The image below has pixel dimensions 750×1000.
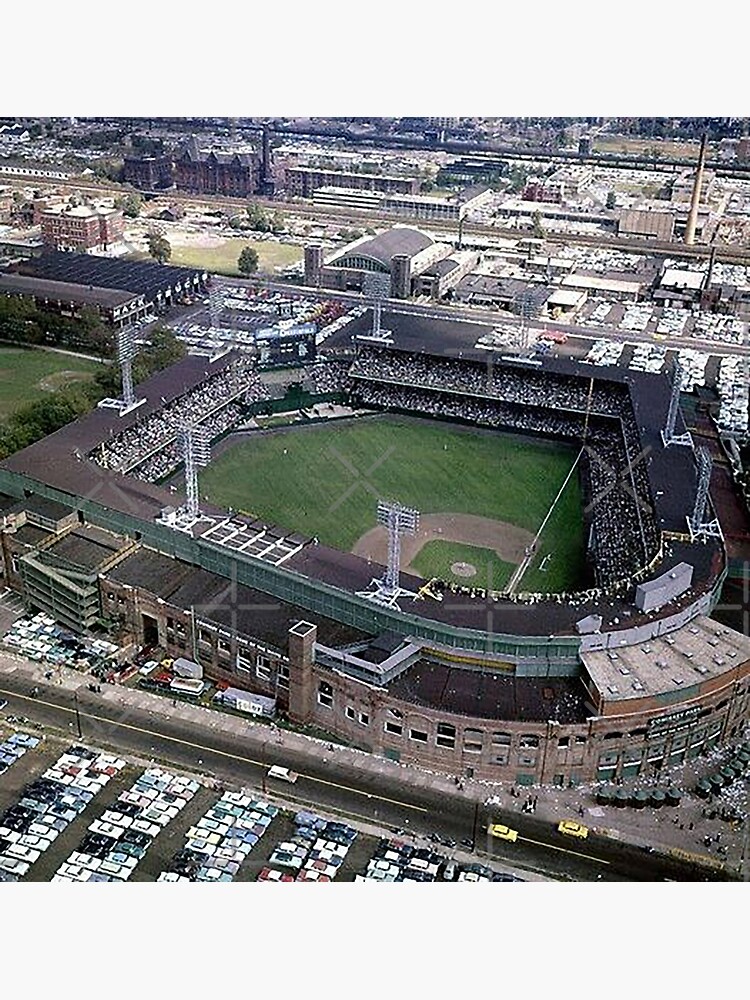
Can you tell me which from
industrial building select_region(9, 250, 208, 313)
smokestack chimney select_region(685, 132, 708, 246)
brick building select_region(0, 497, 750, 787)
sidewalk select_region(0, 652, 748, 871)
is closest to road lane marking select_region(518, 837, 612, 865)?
sidewalk select_region(0, 652, 748, 871)

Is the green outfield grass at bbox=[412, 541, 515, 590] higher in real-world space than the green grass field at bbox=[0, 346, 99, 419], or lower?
lower

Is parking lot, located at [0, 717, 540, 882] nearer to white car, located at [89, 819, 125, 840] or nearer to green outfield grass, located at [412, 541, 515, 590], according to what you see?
white car, located at [89, 819, 125, 840]

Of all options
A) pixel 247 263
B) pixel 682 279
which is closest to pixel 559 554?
pixel 682 279

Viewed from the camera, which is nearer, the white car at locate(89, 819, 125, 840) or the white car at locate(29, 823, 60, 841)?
the white car at locate(29, 823, 60, 841)

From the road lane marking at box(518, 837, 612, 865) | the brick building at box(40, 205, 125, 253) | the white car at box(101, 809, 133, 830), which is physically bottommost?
the road lane marking at box(518, 837, 612, 865)

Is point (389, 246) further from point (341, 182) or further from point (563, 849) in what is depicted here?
point (563, 849)

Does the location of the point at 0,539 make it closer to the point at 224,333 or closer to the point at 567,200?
the point at 224,333

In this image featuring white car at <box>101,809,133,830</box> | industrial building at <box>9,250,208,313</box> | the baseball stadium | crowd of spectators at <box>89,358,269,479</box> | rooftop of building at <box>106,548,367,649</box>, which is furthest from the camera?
industrial building at <box>9,250,208,313</box>

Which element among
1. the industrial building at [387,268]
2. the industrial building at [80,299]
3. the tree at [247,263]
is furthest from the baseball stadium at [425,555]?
the tree at [247,263]
